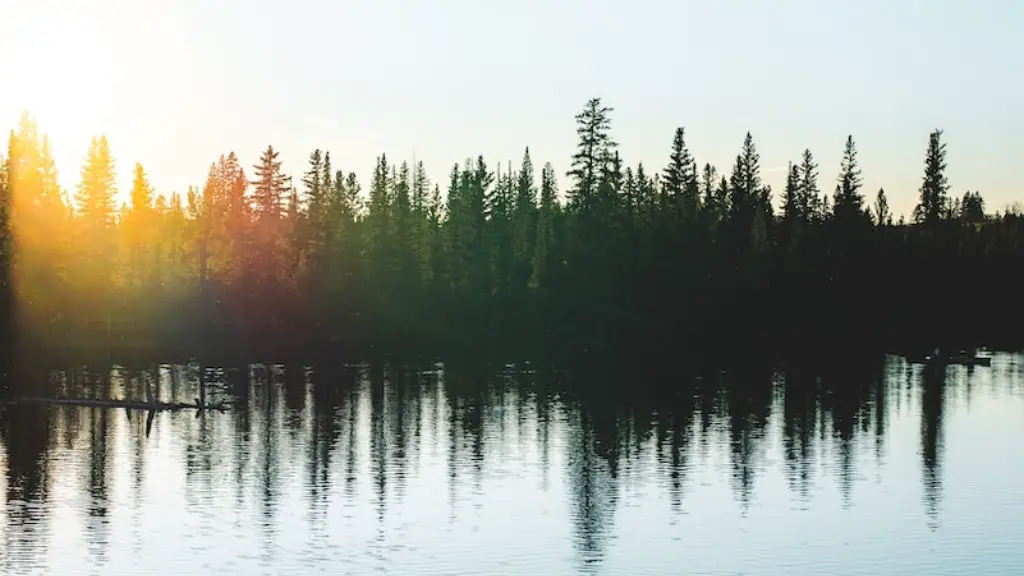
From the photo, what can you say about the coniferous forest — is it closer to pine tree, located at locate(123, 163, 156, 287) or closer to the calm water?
pine tree, located at locate(123, 163, 156, 287)

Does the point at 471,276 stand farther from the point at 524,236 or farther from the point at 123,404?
the point at 123,404

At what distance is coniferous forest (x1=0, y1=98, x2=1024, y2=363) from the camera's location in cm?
13375

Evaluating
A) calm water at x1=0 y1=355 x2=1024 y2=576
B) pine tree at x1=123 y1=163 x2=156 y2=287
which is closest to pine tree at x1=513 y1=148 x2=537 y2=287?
pine tree at x1=123 y1=163 x2=156 y2=287

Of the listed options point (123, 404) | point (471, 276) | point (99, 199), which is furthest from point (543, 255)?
point (123, 404)

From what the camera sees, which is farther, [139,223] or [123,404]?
[139,223]

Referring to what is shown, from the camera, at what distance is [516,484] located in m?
62.3

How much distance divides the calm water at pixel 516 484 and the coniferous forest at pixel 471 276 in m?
38.7

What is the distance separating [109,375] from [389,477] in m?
46.1

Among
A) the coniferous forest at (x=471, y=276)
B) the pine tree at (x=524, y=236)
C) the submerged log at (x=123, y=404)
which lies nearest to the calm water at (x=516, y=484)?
the submerged log at (x=123, y=404)

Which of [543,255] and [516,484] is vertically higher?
[543,255]

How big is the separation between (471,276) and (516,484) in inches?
4175

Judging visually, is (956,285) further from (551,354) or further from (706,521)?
(706,521)

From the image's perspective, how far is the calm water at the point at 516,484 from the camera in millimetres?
48656

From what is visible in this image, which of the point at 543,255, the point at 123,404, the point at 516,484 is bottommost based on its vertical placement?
the point at 516,484
